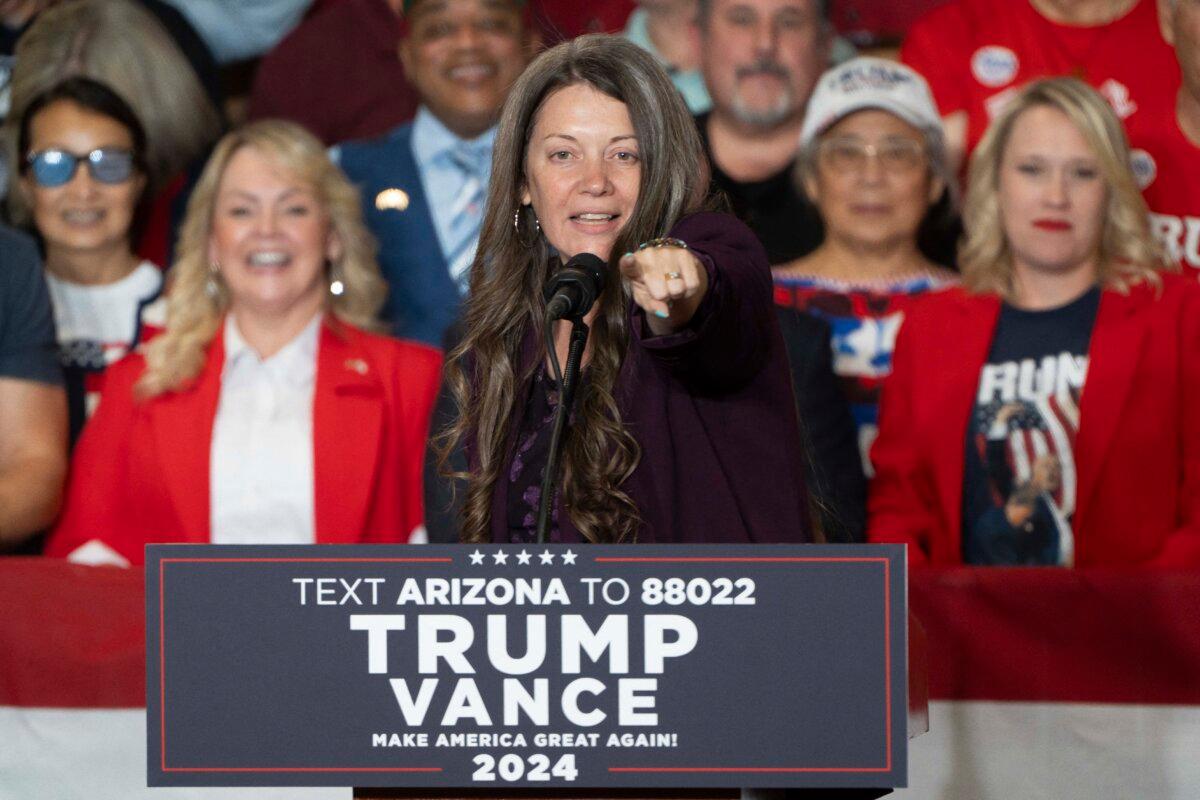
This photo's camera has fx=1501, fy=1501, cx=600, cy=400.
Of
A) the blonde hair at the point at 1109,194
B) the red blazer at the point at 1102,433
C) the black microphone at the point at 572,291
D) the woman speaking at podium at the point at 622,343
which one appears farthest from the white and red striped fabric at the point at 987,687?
the black microphone at the point at 572,291

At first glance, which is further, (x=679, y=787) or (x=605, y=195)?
(x=605, y=195)

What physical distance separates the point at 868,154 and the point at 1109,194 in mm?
603

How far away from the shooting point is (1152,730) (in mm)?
3133

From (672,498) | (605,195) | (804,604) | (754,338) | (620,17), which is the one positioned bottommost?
(804,604)

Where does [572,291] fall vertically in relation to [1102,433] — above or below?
below

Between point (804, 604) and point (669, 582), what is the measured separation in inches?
5.3

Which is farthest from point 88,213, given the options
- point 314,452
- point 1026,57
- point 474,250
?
point 1026,57

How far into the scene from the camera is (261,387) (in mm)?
3986

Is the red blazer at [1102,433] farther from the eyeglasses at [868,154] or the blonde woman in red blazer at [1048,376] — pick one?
the eyeglasses at [868,154]

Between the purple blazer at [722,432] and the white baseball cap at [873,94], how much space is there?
212 centimetres

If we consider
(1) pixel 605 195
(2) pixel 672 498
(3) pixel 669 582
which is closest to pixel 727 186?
(1) pixel 605 195

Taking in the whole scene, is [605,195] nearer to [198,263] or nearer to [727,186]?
[727,186]

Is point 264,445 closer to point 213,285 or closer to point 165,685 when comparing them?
point 213,285

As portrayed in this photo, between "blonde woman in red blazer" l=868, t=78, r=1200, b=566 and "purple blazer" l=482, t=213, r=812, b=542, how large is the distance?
6.05 ft
